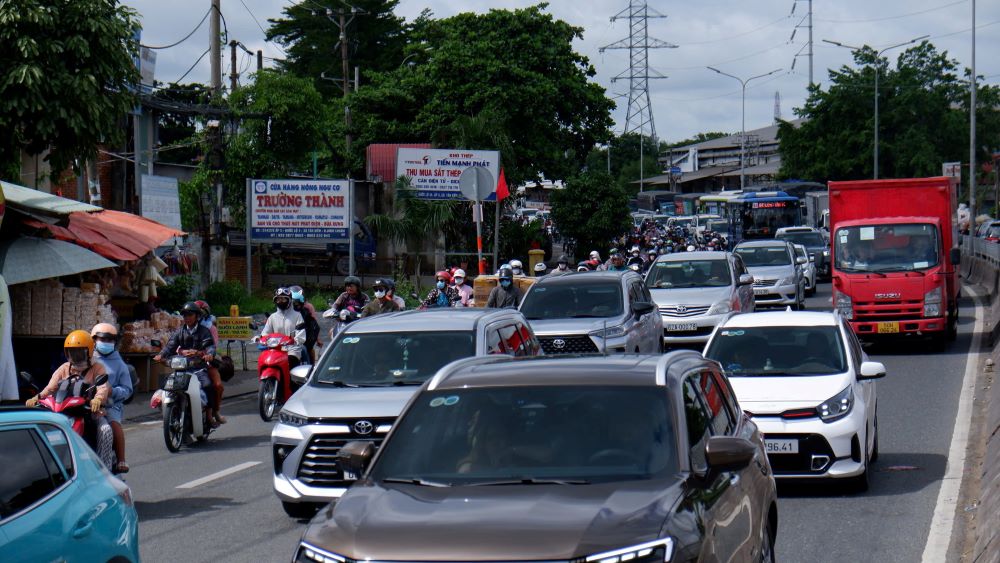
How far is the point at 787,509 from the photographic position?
34.0 ft

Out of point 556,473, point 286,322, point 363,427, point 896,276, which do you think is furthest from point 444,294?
point 556,473

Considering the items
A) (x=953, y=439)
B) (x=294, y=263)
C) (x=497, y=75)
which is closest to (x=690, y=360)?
(x=953, y=439)

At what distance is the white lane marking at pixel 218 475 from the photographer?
12047 millimetres

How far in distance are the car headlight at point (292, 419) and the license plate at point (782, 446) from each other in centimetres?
386

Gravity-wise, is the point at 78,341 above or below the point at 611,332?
above

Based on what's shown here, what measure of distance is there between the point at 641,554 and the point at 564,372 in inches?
62.0

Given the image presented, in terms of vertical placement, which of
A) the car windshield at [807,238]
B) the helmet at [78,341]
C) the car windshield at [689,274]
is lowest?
the helmet at [78,341]

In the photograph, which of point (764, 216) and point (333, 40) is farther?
point (333, 40)

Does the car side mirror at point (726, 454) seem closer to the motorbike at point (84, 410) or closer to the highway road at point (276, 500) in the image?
the highway road at point (276, 500)

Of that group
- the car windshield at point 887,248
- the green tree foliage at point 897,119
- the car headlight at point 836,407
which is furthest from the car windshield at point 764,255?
the green tree foliage at point 897,119

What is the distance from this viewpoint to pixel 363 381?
1089 cm

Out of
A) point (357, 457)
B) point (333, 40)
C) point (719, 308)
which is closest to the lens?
point (357, 457)

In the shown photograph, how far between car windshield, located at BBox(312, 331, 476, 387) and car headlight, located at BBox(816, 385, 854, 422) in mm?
3022

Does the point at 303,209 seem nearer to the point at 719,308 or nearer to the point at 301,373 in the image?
the point at 719,308
